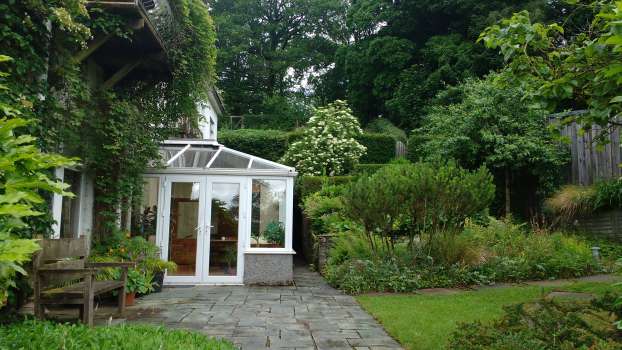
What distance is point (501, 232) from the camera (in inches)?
381

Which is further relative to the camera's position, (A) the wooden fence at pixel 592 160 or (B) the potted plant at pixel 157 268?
(A) the wooden fence at pixel 592 160

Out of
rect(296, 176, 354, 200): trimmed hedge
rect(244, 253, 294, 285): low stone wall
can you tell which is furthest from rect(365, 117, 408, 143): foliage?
rect(244, 253, 294, 285): low stone wall

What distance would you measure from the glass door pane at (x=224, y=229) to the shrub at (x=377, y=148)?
9463mm

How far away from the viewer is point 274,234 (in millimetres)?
9461

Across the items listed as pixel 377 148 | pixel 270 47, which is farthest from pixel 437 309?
pixel 270 47

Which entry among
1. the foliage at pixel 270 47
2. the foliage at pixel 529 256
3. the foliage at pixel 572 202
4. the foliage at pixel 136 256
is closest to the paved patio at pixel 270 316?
the foliage at pixel 136 256

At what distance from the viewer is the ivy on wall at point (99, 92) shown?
5.45 m

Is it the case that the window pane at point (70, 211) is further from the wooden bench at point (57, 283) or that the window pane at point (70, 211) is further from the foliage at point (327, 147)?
the foliage at point (327, 147)

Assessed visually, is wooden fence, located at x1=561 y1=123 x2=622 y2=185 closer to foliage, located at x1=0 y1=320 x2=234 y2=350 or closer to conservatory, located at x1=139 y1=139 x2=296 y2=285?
conservatory, located at x1=139 y1=139 x2=296 y2=285

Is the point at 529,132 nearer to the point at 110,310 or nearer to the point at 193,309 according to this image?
the point at 193,309

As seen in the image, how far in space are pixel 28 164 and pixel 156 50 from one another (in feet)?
21.5

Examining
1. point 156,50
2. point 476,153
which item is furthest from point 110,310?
point 476,153

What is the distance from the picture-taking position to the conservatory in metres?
9.26

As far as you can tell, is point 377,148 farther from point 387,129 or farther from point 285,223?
point 285,223
